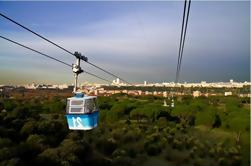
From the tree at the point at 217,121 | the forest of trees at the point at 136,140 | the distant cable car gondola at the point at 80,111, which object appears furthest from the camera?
the tree at the point at 217,121

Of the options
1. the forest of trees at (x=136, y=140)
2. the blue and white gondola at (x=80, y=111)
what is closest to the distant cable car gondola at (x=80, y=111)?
the blue and white gondola at (x=80, y=111)

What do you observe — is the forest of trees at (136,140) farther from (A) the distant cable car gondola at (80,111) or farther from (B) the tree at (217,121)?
(A) the distant cable car gondola at (80,111)

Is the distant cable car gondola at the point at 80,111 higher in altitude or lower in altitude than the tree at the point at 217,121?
higher

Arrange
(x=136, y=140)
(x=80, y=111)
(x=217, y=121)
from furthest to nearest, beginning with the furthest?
(x=217, y=121) → (x=136, y=140) → (x=80, y=111)

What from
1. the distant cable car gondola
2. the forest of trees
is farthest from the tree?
the distant cable car gondola

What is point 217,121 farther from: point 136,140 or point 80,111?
point 80,111

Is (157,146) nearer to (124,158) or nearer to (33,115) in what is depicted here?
(124,158)

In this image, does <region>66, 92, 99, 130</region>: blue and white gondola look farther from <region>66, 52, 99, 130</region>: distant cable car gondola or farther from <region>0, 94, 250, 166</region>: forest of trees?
<region>0, 94, 250, 166</region>: forest of trees

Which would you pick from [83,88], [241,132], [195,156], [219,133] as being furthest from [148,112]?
[83,88]

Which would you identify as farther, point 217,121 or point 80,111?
point 217,121

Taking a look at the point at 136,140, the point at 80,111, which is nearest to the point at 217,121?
the point at 136,140
